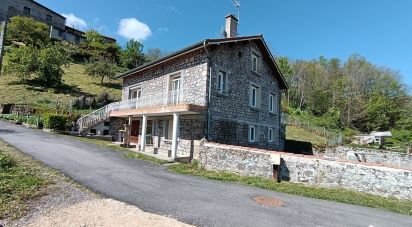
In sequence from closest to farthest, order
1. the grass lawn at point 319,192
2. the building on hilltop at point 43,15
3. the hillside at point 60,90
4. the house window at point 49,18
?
the grass lawn at point 319,192, the hillside at point 60,90, the building on hilltop at point 43,15, the house window at point 49,18

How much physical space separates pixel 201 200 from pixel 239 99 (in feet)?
36.4

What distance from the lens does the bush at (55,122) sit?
798 inches

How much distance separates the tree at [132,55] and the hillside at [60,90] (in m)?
11.6

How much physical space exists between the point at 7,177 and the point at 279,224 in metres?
7.26

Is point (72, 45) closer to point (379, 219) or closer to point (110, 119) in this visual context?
point (110, 119)

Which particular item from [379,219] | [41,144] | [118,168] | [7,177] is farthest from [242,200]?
[41,144]

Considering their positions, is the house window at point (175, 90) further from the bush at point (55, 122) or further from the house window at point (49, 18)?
the house window at point (49, 18)

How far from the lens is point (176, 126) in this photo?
46.5 feet

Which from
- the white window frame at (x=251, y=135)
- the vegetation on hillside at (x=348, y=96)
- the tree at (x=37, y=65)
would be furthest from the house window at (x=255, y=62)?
the tree at (x=37, y=65)

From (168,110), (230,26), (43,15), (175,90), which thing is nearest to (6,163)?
(168,110)

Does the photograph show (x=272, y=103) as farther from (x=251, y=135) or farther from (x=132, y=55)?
(x=132, y=55)

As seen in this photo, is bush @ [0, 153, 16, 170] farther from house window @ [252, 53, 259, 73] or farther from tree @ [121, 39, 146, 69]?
tree @ [121, 39, 146, 69]

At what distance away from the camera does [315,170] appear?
405 inches

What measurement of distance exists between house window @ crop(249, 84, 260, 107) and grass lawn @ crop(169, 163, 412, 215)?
8.77 metres
